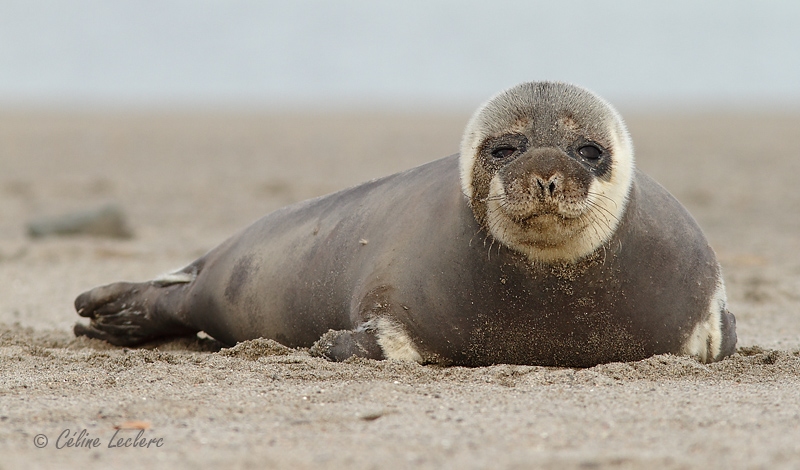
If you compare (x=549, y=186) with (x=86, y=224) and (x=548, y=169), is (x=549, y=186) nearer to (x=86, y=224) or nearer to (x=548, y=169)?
(x=548, y=169)

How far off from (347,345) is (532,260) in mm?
865

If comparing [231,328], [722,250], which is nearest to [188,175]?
[722,250]

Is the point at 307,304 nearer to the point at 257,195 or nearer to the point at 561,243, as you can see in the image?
the point at 561,243

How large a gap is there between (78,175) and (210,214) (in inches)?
228

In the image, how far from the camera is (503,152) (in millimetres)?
4320

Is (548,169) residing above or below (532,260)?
above

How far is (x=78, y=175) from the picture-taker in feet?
61.0

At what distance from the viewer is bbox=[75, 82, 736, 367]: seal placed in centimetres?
421

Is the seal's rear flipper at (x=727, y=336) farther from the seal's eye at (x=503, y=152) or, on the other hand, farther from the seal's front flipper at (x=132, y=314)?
the seal's front flipper at (x=132, y=314)

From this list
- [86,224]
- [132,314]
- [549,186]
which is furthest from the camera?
[86,224]

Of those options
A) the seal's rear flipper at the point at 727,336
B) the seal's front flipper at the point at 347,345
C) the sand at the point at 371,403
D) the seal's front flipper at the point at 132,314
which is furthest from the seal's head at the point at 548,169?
the seal's front flipper at the point at 132,314

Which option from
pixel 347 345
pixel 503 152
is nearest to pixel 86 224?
pixel 347 345

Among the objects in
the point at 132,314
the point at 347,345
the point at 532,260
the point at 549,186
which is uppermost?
the point at 549,186

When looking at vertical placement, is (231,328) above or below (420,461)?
below
